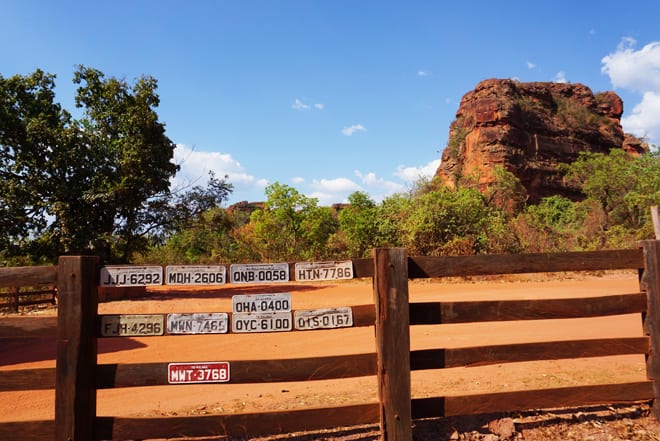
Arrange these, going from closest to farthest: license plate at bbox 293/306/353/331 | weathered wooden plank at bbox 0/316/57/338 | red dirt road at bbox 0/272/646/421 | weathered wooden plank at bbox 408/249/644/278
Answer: weathered wooden plank at bbox 0/316/57/338 → license plate at bbox 293/306/353/331 → weathered wooden plank at bbox 408/249/644/278 → red dirt road at bbox 0/272/646/421

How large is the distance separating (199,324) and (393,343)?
160 cm

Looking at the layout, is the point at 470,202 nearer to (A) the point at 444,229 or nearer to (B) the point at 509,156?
(A) the point at 444,229

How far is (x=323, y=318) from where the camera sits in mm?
3658

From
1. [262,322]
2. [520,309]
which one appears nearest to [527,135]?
[520,309]

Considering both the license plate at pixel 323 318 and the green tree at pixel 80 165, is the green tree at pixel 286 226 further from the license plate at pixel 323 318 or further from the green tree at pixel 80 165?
the license plate at pixel 323 318

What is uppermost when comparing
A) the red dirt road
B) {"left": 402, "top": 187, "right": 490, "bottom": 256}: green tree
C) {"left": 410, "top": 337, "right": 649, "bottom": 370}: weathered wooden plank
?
{"left": 402, "top": 187, "right": 490, "bottom": 256}: green tree

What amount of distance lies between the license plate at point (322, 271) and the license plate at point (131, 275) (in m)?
1.14

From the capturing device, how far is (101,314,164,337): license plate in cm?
352

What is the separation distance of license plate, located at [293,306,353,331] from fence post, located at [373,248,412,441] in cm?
27

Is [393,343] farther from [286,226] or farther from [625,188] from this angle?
[625,188]

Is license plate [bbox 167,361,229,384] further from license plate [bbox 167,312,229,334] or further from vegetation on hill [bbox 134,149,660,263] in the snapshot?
vegetation on hill [bbox 134,149,660,263]

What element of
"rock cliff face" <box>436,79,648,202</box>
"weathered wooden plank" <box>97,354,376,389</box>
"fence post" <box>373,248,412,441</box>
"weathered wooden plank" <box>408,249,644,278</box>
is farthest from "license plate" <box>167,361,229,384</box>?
"rock cliff face" <box>436,79,648,202</box>

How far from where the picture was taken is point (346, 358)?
3.62 meters

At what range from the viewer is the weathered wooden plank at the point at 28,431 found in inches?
132
